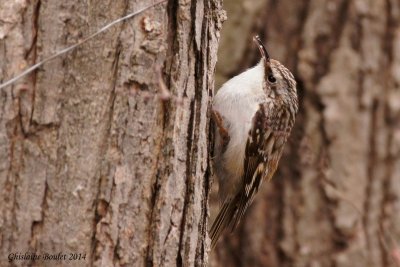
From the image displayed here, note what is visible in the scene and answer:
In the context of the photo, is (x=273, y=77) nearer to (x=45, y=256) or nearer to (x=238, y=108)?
(x=238, y=108)

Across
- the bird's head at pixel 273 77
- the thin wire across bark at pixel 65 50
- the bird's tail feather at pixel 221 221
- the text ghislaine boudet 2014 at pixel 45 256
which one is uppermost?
the bird's head at pixel 273 77

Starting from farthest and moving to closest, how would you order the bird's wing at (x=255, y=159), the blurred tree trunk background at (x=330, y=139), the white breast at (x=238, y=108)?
the blurred tree trunk background at (x=330, y=139) < the bird's wing at (x=255, y=159) < the white breast at (x=238, y=108)

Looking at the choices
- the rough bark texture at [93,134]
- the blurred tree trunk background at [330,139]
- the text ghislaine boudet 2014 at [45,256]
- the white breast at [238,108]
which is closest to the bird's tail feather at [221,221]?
the white breast at [238,108]

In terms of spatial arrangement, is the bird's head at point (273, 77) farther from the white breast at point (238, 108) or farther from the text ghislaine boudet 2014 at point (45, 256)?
the text ghislaine boudet 2014 at point (45, 256)

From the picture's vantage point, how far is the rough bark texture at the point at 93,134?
2348 millimetres

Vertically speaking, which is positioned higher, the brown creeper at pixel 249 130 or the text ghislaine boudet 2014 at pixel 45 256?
the brown creeper at pixel 249 130

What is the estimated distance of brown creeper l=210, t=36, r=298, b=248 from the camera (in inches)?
152

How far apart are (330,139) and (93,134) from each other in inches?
109

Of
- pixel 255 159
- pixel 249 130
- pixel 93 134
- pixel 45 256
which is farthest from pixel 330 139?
pixel 45 256

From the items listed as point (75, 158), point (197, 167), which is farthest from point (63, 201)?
point (197, 167)

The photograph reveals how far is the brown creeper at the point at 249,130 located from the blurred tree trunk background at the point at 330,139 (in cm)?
79

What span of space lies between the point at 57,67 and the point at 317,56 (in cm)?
279

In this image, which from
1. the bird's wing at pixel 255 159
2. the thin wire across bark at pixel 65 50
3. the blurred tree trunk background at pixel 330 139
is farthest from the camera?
the blurred tree trunk background at pixel 330 139

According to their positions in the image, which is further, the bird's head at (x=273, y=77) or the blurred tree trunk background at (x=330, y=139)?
the blurred tree trunk background at (x=330, y=139)
